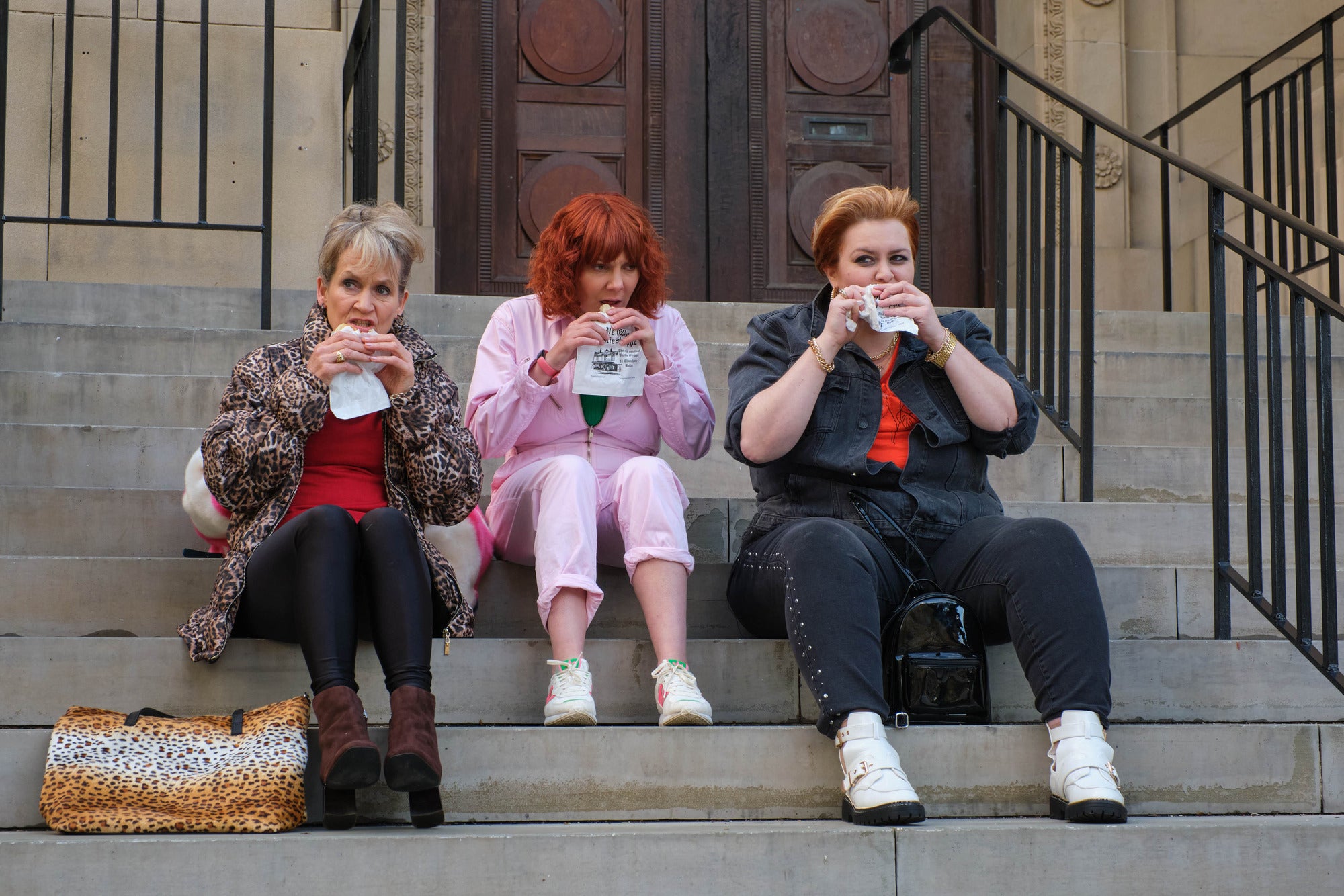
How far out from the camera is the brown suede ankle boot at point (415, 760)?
2.56m

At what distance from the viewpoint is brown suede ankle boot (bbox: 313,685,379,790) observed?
2.53m

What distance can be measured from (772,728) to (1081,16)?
5405 millimetres

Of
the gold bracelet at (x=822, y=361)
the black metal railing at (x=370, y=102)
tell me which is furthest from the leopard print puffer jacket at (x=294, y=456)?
the black metal railing at (x=370, y=102)

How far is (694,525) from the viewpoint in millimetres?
3852

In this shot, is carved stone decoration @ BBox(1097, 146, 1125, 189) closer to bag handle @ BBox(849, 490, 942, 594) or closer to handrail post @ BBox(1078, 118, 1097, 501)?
handrail post @ BBox(1078, 118, 1097, 501)

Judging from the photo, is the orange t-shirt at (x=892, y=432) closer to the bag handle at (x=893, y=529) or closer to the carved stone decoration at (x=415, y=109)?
the bag handle at (x=893, y=529)

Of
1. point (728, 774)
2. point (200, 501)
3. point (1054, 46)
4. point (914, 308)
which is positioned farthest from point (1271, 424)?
point (1054, 46)

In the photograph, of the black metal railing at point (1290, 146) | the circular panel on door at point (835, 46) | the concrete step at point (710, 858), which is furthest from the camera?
the circular panel on door at point (835, 46)

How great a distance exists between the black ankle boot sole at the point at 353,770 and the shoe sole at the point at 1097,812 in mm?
1273

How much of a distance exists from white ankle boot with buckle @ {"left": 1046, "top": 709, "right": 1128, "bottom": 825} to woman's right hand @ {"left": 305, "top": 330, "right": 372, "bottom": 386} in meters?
1.58

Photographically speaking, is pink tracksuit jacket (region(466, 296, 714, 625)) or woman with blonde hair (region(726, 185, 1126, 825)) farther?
pink tracksuit jacket (region(466, 296, 714, 625))

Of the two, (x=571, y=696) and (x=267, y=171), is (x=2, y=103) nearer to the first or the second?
(x=267, y=171)

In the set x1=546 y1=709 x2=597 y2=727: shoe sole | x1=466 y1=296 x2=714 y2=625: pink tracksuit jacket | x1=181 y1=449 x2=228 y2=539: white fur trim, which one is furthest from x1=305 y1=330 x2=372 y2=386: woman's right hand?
x1=546 y1=709 x2=597 y2=727: shoe sole

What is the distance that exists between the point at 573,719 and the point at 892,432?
100 centimetres
